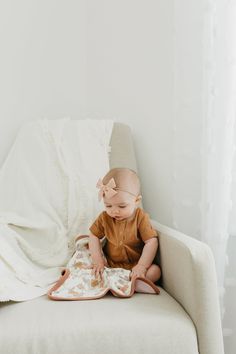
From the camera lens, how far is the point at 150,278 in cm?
145

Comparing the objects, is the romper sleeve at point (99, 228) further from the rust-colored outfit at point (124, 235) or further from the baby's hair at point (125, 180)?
the baby's hair at point (125, 180)

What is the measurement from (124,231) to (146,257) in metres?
0.12

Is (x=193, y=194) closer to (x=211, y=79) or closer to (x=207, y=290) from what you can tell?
(x=211, y=79)

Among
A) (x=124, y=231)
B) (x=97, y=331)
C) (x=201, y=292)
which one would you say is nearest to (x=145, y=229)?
(x=124, y=231)

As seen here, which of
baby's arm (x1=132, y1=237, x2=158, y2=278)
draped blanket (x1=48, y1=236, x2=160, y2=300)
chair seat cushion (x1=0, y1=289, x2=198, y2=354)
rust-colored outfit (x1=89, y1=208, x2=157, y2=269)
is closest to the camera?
Answer: chair seat cushion (x1=0, y1=289, x2=198, y2=354)

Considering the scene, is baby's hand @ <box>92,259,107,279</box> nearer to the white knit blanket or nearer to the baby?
the baby

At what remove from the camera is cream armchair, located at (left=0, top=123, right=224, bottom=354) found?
108cm

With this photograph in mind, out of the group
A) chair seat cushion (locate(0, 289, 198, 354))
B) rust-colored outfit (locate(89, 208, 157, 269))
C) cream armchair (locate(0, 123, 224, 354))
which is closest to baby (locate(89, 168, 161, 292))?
rust-colored outfit (locate(89, 208, 157, 269))

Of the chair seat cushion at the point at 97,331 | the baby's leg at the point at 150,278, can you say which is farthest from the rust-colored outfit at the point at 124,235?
the chair seat cushion at the point at 97,331

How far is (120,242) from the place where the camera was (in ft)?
5.08

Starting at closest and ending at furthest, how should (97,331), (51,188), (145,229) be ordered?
(97,331) < (145,229) < (51,188)

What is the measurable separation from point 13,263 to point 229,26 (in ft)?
3.18

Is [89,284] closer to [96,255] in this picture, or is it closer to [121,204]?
[96,255]

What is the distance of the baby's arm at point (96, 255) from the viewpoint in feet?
4.81
